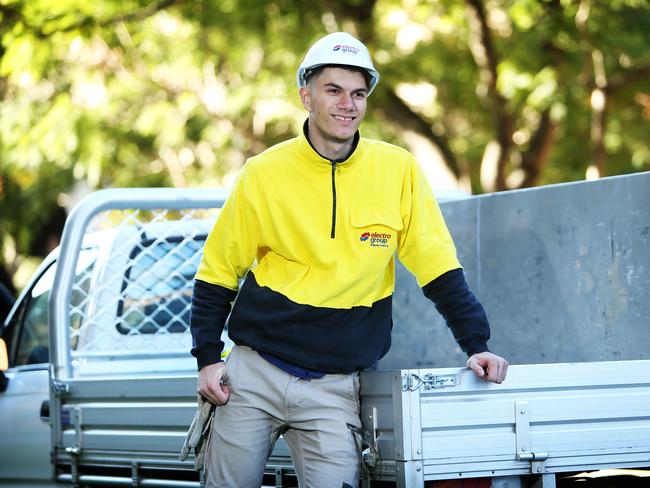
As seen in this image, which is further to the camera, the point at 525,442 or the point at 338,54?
the point at 338,54

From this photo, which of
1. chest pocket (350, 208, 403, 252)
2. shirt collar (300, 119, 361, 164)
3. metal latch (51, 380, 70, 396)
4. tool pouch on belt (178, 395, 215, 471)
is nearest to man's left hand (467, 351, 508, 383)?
chest pocket (350, 208, 403, 252)

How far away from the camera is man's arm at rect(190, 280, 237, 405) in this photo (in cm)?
398

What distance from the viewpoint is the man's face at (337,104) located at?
3945 mm

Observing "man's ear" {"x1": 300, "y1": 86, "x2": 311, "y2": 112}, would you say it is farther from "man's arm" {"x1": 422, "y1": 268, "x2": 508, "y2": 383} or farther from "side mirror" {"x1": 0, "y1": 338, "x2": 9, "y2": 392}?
"side mirror" {"x1": 0, "y1": 338, "x2": 9, "y2": 392}

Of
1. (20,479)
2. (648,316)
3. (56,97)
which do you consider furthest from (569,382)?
(56,97)

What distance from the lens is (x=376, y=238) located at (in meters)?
3.96

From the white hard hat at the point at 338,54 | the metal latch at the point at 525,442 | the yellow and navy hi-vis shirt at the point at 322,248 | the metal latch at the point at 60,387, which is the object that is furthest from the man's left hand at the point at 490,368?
the metal latch at the point at 60,387

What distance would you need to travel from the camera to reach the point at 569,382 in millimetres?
3738

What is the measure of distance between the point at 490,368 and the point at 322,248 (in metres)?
0.65

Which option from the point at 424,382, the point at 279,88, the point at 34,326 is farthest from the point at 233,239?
the point at 279,88

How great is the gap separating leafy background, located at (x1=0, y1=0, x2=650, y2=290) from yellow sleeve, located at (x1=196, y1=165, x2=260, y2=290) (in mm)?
7884

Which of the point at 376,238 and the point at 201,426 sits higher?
the point at 376,238

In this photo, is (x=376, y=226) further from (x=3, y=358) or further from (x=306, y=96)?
(x=3, y=358)

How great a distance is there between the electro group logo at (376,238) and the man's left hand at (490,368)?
1.66ft
